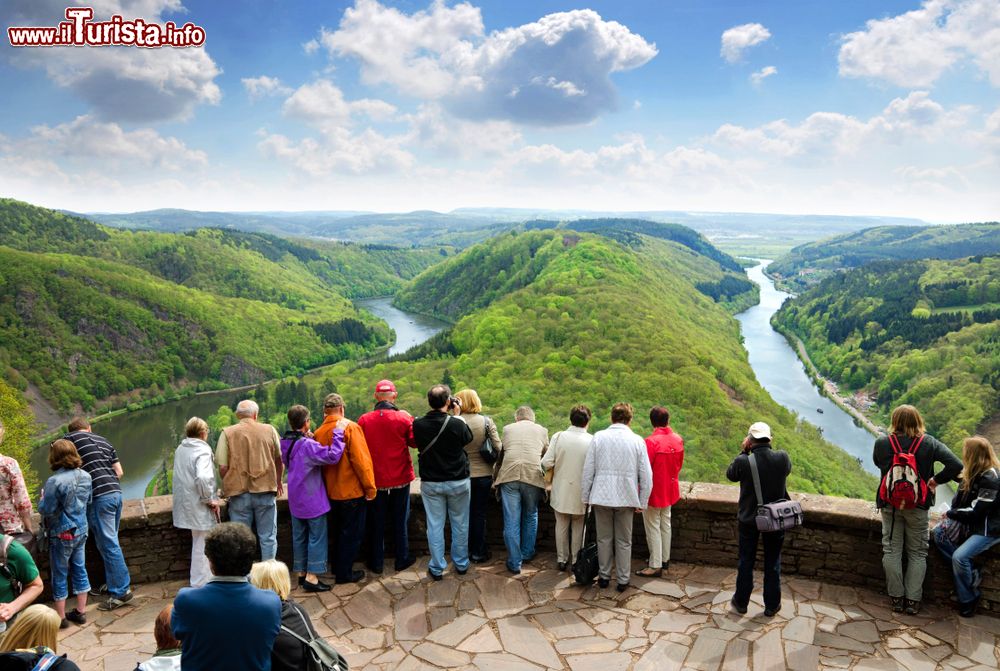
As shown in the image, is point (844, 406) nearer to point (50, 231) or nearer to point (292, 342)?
point (292, 342)

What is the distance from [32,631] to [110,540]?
2.89 m

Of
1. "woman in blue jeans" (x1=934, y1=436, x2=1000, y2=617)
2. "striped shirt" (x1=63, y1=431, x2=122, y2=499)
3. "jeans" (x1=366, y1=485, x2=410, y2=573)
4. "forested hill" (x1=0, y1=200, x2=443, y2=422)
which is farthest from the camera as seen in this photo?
"forested hill" (x1=0, y1=200, x2=443, y2=422)

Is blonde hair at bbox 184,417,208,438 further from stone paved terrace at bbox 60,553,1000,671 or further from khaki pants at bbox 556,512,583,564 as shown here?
khaki pants at bbox 556,512,583,564

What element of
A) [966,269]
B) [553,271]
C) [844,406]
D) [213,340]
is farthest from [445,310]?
[966,269]

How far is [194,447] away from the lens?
20.1ft

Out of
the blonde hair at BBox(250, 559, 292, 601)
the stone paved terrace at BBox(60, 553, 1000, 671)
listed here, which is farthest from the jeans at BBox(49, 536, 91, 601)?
the blonde hair at BBox(250, 559, 292, 601)

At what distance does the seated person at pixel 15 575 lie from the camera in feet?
14.1

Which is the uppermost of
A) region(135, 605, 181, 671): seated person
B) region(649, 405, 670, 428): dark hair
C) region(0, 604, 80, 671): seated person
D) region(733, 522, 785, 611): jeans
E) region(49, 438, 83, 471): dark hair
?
region(649, 405, 670, 428): dark hair

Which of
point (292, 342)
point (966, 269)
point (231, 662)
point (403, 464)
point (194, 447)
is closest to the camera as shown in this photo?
point (231, 662)

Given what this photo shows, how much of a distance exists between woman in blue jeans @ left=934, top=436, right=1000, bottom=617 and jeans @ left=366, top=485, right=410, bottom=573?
16.4ft

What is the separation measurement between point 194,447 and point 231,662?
319 centimetres

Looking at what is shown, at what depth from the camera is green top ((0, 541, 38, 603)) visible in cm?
432

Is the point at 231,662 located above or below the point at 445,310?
above

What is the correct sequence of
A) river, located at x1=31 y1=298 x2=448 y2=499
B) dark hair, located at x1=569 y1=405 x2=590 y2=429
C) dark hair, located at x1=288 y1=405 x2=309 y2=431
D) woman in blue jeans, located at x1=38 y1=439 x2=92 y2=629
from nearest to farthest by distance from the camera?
1. woman in blue jeans, located at x1=38 y1=439 x2=92 y2=629
2. dark hair, located at x1=288 y1=405 x2=309 y2=431
3. dark hair, located at x1=569 y1=405 x2=590 y2=429
4. river, located at x1=31 y1=298 x2=448 y2=499
